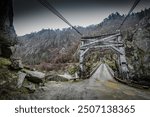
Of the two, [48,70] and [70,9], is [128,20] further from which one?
[48,70]

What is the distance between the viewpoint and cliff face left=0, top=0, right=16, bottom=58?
9.19 feet

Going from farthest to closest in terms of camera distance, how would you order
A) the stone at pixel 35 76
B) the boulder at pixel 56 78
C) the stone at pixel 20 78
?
1. the boulder at pixel 56 78
2. the stone at pixel 35 76
3. the stone at pixel 20 78

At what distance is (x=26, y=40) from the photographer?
9.53 ft

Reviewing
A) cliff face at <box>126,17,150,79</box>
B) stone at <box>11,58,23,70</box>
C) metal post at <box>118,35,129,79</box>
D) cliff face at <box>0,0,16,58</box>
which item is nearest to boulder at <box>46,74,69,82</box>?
stone at <box>11,58,23,70</box>

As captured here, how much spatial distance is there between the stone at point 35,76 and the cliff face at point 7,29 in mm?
464

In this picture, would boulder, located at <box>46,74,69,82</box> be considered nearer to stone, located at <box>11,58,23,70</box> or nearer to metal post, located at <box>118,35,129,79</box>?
stone, located at <box>11,58,23,70</box>

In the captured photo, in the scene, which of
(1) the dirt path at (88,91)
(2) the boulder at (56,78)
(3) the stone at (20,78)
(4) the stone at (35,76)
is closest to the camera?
(1) the dirt path at (88,91)

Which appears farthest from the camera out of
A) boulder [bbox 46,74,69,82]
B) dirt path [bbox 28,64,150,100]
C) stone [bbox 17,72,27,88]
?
boulder [bbox 46,74,69,82]

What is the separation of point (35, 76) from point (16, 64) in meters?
0.35

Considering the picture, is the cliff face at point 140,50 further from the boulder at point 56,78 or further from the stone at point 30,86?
the stone at point 30,86

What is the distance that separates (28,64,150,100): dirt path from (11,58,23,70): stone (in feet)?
1.56

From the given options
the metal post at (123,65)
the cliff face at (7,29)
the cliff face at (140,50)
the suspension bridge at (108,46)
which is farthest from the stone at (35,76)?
the cliff face at (140,50)

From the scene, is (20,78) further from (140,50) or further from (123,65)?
(140,50)

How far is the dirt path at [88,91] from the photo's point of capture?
2332mm
